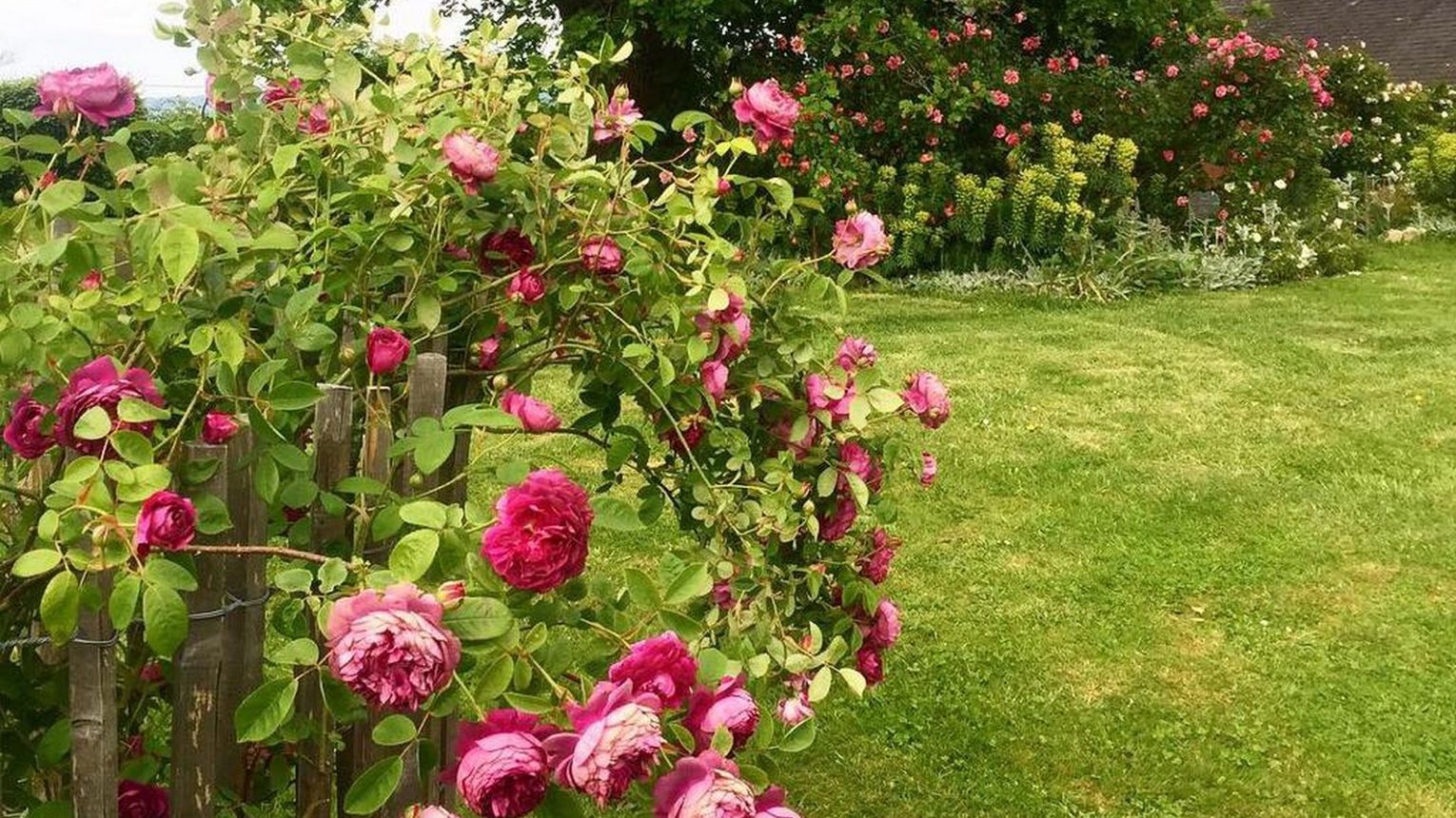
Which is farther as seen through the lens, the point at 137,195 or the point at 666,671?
the point at 137,195

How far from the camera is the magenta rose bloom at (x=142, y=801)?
1775 millimetres

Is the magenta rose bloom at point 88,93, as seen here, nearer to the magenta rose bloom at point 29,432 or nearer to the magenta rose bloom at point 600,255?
the magenta rose bloom at point 29,432

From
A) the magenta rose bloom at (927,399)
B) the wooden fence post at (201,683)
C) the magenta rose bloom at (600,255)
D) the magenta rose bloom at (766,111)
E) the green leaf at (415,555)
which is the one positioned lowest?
the wooden fence post at (201,683)

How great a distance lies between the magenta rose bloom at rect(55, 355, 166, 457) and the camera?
149cm

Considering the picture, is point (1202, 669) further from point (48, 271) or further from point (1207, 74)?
point (1207, 74)

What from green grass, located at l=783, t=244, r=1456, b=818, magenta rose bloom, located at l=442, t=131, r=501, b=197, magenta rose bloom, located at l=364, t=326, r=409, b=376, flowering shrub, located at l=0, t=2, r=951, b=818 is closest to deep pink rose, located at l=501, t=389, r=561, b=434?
flowering shrub, located at l=0, t=2, r=951, b=818

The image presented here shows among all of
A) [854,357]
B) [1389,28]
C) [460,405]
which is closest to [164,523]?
[460,405]

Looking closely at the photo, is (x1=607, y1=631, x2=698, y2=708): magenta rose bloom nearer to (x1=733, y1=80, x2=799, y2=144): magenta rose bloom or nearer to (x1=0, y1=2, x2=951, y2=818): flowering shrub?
(x1=0, y1=2, x2=951, y2=818): flowering shrub

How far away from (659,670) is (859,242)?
111cm

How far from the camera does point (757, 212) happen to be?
237 centimetres

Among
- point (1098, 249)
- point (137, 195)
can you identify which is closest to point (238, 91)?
point (137, 195)

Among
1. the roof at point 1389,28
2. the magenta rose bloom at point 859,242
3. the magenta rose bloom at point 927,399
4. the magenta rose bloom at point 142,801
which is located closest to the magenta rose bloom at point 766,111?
the magenta rose bloom at point 859,242

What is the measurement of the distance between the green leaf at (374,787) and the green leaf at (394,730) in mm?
28

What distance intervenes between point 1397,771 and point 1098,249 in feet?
25.8
